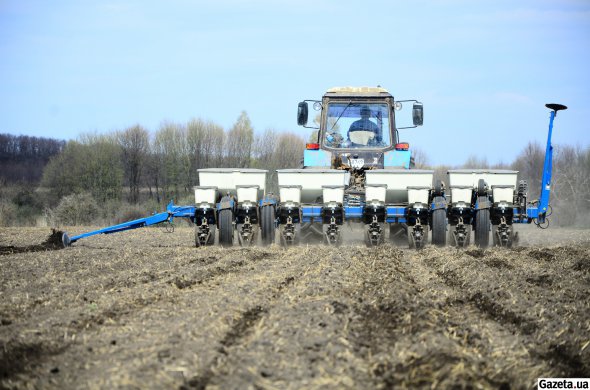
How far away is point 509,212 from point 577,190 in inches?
1064

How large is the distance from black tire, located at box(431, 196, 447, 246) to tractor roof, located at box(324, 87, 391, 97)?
10.7ft

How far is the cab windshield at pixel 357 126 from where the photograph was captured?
629 inches

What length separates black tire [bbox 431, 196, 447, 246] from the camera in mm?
13867

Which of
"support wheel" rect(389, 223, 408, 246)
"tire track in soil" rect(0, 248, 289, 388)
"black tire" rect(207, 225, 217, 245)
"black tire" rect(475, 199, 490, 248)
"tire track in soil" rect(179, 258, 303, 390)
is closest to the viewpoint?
"tire track in soil" rect(179, 258, 303, 390)

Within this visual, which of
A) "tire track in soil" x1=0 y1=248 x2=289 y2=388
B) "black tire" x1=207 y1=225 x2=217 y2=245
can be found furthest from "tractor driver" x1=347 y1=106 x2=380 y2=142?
"tire track in soil" x1=0 y1=248 x2=289 y2=388

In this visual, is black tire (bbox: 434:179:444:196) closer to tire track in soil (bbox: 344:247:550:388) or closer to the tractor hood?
the tractor hood

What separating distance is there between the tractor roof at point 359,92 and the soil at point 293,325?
20.4ft

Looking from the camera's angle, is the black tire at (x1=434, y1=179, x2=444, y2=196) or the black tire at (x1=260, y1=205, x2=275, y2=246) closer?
→ the black tire at (x1=260, y1=205, x2=275, y2=246)

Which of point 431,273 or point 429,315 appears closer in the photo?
point 429,315

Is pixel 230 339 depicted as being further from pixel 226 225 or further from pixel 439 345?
pixel 226 225

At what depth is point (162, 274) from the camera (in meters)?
9.54

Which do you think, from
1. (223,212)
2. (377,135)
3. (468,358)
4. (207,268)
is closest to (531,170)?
(377,135)

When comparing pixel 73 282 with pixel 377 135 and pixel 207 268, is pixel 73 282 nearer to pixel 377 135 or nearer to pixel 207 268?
pixel 207 268

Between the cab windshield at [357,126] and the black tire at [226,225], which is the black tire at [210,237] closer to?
the black tire at [226,225]
